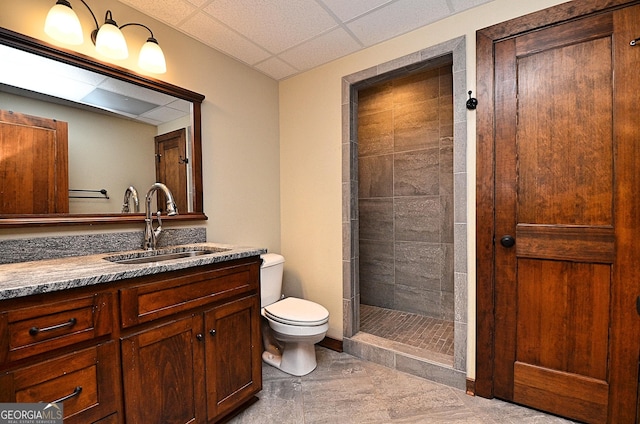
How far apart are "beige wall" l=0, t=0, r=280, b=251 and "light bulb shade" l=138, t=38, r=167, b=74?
0.10 meters

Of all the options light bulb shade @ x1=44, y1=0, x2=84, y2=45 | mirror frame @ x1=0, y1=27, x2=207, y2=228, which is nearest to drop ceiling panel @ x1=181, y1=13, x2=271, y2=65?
mirror frame @ x1=0, y1=27, x2=207, y2=228

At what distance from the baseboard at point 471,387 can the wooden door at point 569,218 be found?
11 centimetres

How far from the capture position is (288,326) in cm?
185

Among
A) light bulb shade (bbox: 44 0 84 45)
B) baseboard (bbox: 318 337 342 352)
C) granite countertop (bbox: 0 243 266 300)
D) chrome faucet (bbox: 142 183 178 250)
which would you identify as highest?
light bulb shade (bbox: 44 0 84 45)


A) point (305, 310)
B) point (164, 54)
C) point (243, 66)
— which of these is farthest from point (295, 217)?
point (164, 54)

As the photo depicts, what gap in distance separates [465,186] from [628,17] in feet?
3.43

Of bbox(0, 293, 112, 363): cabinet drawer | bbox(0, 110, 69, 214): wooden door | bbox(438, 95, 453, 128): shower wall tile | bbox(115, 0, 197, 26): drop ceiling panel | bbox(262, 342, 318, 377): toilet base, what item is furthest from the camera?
bbox(438, 95, 453, 128): shower wall tile

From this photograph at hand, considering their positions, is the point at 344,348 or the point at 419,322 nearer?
the point at 344,348

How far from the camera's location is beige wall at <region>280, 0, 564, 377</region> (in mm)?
2240

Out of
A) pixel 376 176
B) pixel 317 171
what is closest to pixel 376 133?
pixel 376 176

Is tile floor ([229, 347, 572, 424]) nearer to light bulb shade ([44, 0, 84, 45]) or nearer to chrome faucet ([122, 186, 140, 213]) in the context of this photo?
chrome faucet ([122, 186, 140, 213])

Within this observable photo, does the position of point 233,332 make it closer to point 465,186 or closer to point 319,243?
point 319,243

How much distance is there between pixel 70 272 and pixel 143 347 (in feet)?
1.34

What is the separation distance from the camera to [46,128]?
4.65 ft
